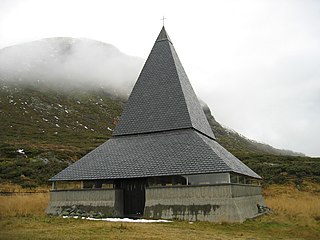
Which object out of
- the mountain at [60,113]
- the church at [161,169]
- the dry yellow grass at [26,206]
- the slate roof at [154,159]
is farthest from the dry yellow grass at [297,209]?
the mountain at [60,113]

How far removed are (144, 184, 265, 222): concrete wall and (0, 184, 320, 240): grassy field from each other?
28.4 inches

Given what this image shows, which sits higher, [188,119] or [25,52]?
[25,52]

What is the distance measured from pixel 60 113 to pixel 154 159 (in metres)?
67.4

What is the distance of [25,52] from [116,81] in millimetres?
34307

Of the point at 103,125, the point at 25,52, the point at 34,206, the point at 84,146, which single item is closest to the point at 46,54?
the point at 25,52

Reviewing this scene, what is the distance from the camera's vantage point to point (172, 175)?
17.4 metres

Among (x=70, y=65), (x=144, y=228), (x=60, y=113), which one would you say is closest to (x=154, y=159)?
(x=144, y=228)

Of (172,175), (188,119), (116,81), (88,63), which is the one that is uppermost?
(88,63)

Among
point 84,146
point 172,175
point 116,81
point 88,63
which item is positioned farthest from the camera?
point 88,63

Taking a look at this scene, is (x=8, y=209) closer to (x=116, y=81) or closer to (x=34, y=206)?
(x=34, y=206)

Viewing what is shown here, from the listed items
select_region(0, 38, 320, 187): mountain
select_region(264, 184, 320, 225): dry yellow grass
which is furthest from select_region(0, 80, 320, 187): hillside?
select_region(264, 184, 320, 225): dry yellow grass

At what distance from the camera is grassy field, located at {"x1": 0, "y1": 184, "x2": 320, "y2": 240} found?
11.0m

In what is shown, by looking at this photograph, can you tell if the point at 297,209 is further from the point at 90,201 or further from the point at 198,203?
the point at 90,201

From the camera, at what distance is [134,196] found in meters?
19.7
